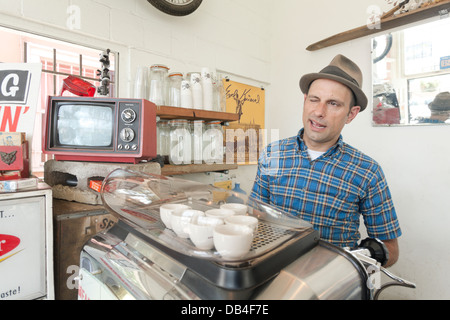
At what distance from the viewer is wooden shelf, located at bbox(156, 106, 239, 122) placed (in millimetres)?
1703

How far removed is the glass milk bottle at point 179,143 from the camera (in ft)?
6.18

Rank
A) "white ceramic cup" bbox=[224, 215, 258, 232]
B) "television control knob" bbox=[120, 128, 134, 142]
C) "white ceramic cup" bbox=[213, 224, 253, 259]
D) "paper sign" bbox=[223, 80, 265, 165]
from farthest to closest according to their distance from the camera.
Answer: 1. "paper sign" bbox=[223, 80, 265, 165]
2. "television control knob" bbox=[120, 128, 134, 142]
3. "white ceramic cup" bbox=[224, 215, 258, 232]
4. "white ceramic cup" bbox=[213, 224, 253, 259]

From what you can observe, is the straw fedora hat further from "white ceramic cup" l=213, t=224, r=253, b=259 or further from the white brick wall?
the white brick wall

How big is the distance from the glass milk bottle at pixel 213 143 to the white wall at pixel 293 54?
0.27m

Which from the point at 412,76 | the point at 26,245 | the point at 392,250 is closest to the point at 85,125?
the point at 26,245

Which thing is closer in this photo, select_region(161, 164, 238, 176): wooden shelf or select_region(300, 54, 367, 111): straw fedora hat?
select_region(300, 54, 367, 111): straw fedora hat

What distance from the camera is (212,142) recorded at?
216 cm

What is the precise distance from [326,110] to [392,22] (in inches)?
51.0

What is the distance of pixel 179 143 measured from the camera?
192 cm

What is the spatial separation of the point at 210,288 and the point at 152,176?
58 cm

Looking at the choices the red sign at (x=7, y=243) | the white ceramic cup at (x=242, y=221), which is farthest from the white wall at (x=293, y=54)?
the white ceramic cup at (x=242, y=221)

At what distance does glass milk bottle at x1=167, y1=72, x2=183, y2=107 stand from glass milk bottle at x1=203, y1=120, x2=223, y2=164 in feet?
1.14

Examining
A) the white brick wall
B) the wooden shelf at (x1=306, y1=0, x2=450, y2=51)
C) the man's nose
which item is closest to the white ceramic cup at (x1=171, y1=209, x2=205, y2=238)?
the man's nose
